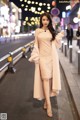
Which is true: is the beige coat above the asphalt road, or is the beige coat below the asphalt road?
above

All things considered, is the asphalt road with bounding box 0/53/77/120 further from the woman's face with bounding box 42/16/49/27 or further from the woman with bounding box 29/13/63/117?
the woman's face with bounding box 42/16/49/27

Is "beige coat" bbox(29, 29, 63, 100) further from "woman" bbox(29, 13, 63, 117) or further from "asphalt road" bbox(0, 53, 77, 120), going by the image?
"asphalt road" bbox(0, 53, 77, 120)

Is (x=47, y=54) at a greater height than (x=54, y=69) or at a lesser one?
greater

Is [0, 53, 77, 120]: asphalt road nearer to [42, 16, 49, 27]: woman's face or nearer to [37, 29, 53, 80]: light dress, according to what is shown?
[37, 29, 53, 80]: light dress

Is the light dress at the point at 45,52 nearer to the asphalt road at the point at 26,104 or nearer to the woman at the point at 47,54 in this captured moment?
the woman at the point at 47,54

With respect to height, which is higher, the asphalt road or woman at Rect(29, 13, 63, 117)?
woman at Rect(29, 13, 63, 117)

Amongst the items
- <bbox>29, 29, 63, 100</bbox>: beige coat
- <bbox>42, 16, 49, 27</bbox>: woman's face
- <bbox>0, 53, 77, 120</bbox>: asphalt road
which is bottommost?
<bbox>0, 53, 77, 120</bbox>: asphalt road

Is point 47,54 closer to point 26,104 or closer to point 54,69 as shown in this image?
point 54,69

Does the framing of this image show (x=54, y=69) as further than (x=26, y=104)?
No

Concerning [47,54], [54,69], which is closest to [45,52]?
[47,54]

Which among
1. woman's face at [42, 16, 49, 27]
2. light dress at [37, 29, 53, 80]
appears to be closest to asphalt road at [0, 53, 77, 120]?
light dress at [37, 29, 53, 80]

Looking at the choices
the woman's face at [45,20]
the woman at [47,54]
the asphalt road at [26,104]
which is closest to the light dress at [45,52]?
the woman at [47,54]

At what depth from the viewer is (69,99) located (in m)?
7.71

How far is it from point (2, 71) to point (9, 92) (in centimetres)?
353
